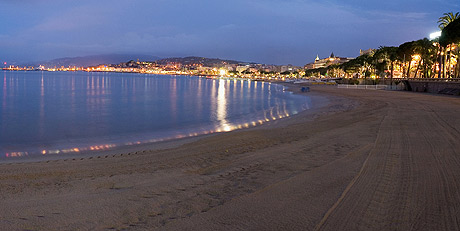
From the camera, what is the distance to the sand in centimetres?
421

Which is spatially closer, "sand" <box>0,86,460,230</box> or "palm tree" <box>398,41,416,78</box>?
"sand" <box>0,86,460,230</box>

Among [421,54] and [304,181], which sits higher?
[421,54]

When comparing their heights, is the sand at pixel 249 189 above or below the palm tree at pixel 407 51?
below

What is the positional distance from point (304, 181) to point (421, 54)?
6663 centimetres

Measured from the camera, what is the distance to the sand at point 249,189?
421 centimetres

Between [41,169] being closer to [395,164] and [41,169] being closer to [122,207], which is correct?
[122,207]

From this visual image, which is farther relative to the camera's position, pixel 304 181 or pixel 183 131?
pixel 183 131

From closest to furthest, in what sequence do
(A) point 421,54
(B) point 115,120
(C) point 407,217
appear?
(C) point 407,217 → (B) point 115,120 → (A) point 421,54

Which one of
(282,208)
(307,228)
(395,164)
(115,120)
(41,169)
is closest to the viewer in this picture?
(307,228)

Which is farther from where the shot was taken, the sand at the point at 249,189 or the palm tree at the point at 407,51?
the palm tree at the point at 407,51

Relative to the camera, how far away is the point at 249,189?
5.44 meters

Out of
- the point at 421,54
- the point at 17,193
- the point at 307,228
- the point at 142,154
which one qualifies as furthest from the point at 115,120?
the point at 421,54

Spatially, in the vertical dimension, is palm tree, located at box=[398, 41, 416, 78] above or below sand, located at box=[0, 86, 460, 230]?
above

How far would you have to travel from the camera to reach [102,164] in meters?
8.06
